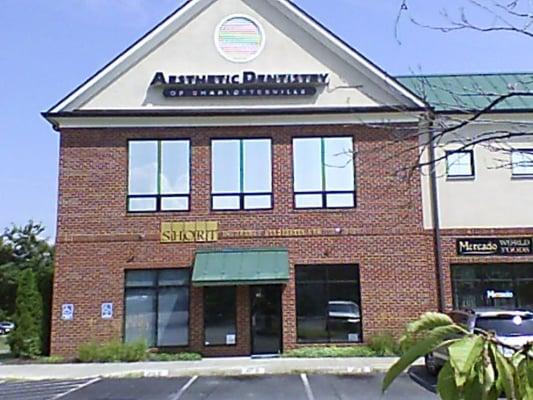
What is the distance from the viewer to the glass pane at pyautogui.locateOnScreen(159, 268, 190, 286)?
21.4 meters

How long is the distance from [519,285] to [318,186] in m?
7.28

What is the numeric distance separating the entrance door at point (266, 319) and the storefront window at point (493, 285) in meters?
5.81

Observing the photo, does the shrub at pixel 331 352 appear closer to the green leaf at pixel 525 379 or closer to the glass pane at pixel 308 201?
the glass pane at pixel 308 201

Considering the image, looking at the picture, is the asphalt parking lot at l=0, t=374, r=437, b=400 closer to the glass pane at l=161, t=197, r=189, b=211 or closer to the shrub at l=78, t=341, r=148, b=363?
the shrub at l=78, t=341, r=148, b=363

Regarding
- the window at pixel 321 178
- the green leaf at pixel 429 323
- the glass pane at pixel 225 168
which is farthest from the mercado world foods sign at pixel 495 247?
the green leaf at pixel 429 323

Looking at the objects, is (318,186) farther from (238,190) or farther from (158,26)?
(158,26)

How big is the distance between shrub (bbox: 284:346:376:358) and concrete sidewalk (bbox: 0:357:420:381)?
454mm

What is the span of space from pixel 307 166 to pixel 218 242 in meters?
3.83

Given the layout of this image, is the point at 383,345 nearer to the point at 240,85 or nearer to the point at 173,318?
the point at 173,318

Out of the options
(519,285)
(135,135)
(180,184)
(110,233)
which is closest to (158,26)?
(135,135)

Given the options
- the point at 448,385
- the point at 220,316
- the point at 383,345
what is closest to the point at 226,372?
the point at 220,316

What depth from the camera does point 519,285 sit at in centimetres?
2191

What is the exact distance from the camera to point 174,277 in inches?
845

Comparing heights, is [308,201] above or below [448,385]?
above
